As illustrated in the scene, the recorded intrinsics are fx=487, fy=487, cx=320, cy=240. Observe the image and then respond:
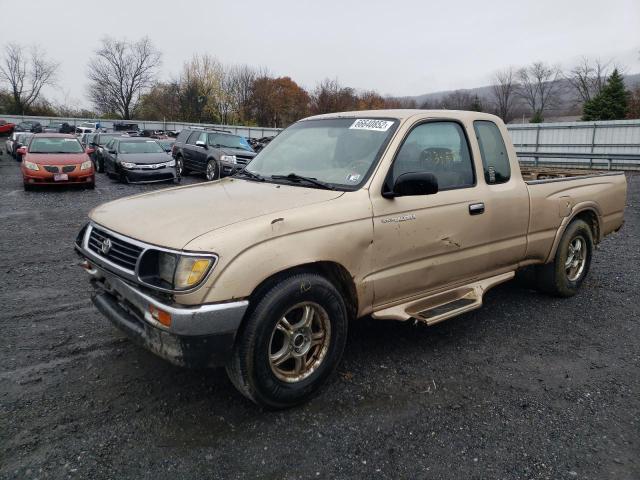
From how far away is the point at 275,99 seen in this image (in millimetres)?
59344

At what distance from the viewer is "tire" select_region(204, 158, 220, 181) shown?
15.2 metres

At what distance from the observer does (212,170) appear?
1554 cm

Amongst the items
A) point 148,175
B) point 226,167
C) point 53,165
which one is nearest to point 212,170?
point 226,167

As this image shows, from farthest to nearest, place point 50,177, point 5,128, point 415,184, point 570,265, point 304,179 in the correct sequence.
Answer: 1. point 5,128
2. point 50,177
3. point 570,265
4. point 304,179
5. point 415,184

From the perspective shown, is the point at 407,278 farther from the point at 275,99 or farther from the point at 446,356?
the point at 275,99

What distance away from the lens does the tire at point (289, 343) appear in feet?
9.26

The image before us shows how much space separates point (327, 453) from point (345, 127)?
247 centimetres

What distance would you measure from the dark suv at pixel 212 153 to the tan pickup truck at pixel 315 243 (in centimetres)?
1073

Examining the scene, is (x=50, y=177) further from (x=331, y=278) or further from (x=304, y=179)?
(x=331, y=278)

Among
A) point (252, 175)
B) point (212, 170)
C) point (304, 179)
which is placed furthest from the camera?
point (212, 170)

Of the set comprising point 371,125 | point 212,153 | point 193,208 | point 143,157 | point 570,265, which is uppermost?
point 371,125

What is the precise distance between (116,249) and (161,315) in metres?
0.66

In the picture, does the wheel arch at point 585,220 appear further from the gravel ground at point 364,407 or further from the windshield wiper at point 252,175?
the windshield wiper at point 252,175

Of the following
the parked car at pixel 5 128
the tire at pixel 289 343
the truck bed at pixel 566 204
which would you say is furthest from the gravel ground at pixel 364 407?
the parked car at pixel 5 128
